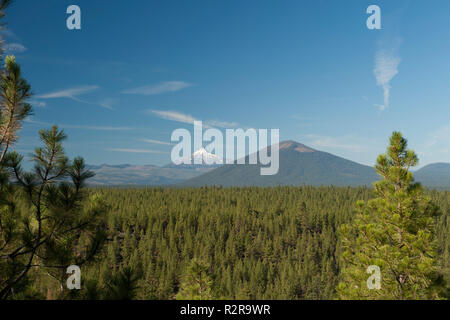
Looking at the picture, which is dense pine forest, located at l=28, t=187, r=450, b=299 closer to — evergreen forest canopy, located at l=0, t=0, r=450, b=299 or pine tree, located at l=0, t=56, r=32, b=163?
evergreen forest canopy, located at l=0, t=0, r=450, b=299

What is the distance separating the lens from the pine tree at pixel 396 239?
1142cm

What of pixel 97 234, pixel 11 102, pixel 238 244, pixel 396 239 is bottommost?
pixel 238 244

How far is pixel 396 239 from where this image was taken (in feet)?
40.0

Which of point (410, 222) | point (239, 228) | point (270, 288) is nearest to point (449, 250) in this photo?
point (270, 288)

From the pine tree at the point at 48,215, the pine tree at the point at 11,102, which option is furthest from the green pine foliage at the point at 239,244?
the pine tree at the point at 11,102

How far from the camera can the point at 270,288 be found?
97.3m

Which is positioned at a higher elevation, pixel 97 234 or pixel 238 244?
pixel 97 234

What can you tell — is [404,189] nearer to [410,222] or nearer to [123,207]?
[410,222]

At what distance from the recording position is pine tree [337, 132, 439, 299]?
11.4 meters

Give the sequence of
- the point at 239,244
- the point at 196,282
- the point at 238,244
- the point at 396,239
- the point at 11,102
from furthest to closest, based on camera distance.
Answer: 1. the point at 239,244
2. the point at 238,244
3. the point at 396,239
4. the point at 196,282
5. the point at 11,102

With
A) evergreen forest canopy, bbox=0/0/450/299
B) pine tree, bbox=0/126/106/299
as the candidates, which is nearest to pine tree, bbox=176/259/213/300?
evergreen forest canopy, bbox=0/0/450/299

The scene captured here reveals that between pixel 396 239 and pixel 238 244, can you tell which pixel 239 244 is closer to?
pixel 238 244

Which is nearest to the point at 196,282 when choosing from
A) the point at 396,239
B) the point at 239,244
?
the point at 396,239

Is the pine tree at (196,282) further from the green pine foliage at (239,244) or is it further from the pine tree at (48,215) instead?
the green pine foliage at (239,244)
